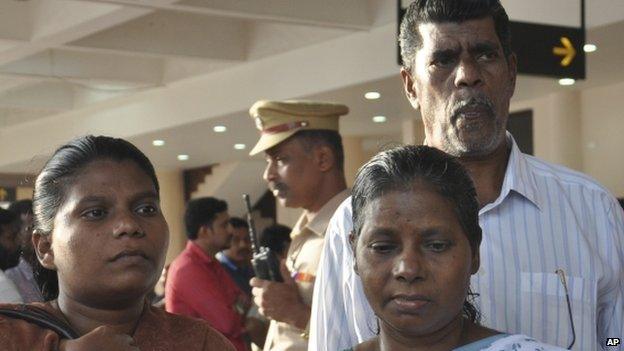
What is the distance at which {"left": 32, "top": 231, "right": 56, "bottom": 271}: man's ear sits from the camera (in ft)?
7.41

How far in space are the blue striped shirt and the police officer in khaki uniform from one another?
60.9 inches

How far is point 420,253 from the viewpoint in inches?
73.2

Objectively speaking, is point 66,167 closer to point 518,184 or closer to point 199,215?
point 518,184

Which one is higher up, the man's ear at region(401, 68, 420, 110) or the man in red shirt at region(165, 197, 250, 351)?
the man's ear at region(401, 68, 420, 110)

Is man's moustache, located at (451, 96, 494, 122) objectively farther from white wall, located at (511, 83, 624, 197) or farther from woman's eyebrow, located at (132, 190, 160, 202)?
white wall, located at (511, 83, 624, 197)

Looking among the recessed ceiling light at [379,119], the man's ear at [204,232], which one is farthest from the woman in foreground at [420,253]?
the recessed ceiling light at [379,119]

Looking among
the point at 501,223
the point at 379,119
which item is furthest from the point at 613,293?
the point at 379,119

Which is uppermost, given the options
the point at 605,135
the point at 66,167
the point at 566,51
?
the point at 566,51

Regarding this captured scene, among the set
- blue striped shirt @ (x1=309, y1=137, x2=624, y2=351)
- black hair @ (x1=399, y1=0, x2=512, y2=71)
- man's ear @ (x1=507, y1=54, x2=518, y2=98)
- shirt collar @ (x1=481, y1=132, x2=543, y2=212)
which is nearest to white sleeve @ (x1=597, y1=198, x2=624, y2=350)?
blue striped shirt @ (x1=309, y1=137, x2=624, y2=351)

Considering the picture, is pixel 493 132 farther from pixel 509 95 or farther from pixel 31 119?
pixel 31 119

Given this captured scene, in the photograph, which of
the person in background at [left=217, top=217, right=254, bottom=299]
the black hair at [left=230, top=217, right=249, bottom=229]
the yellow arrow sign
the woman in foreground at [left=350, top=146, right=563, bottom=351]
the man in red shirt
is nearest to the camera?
the woman in foreground at [left=350, top=146, right=563, bottom=351]

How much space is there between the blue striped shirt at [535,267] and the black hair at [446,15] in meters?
0.26

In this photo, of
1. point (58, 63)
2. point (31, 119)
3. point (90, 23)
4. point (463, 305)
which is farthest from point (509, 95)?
point (31, 119)

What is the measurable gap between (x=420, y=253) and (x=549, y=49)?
15.7ft
